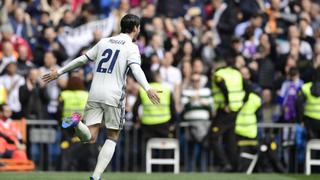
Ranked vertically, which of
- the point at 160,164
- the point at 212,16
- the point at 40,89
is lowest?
the point at 160,164

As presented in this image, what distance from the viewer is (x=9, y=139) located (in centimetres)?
1778

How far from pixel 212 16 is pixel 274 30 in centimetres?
157

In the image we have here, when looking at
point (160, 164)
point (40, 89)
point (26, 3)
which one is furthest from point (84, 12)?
point (160, 164)

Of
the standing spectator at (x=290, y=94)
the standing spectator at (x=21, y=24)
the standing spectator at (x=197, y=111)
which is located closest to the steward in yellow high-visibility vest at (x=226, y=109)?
the standing spectator at (x=197, y=111)

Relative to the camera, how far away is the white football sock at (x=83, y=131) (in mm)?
12594

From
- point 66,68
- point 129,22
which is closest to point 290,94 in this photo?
point 129,22

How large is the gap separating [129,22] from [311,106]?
6.77 m

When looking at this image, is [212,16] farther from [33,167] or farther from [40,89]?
[33,167]

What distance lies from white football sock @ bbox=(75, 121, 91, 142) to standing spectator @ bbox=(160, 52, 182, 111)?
6849 millimetres

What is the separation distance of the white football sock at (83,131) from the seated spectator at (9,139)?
16.2ft

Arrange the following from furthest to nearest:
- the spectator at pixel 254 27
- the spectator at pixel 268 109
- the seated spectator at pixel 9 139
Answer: the spectator at pixel 254 27 → the spectator at pixel 268 109 → the seated spectator at pixel 9 139

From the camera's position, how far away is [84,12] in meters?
22.3

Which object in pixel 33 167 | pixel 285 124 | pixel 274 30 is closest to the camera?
pixel 33 167

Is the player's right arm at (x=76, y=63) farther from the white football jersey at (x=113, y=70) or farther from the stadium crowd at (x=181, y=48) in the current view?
the stadium crowd at (x=181, y=48)
